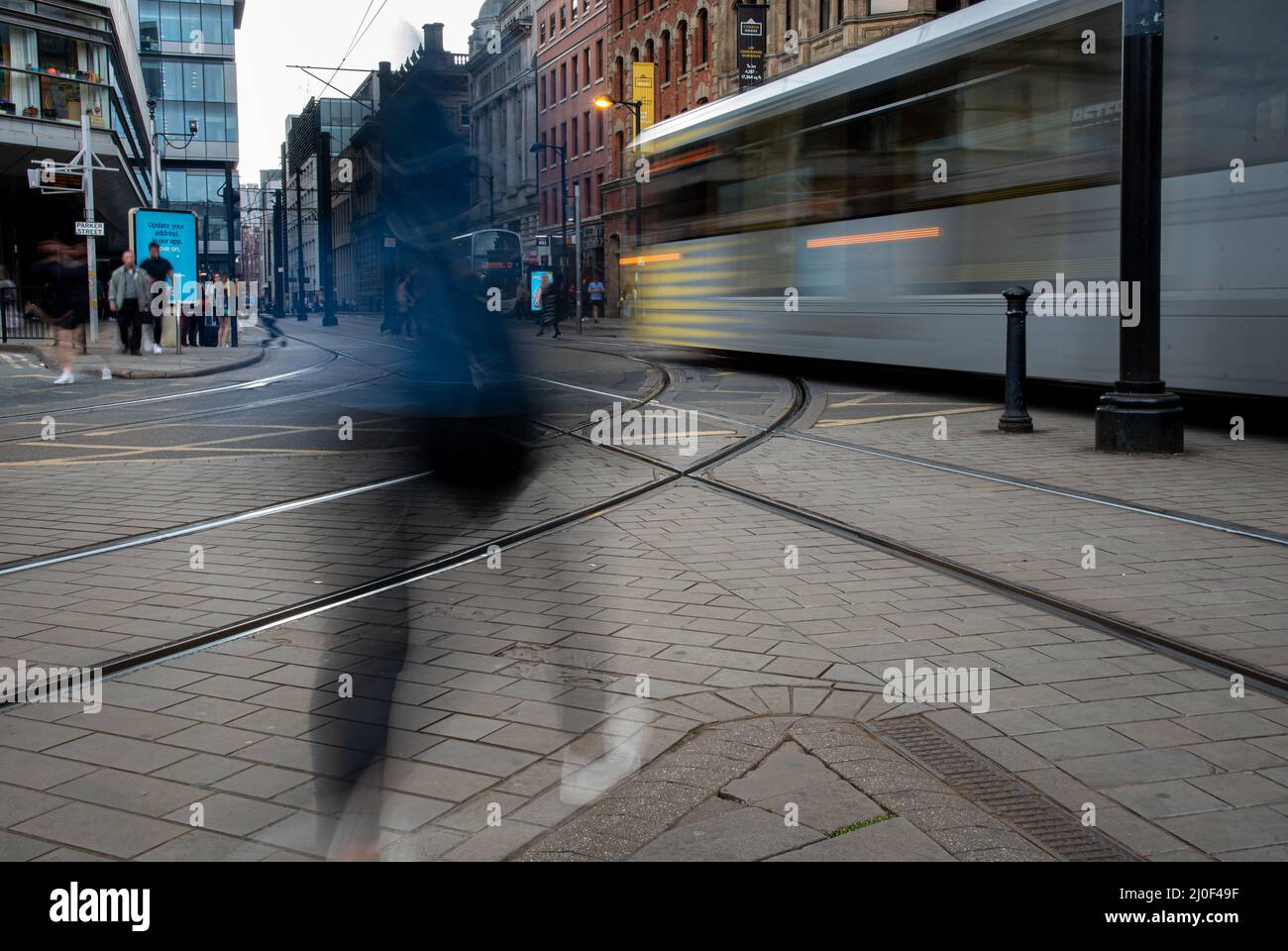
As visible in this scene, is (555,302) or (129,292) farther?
(555,302)

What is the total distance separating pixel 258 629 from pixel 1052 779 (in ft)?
10.1

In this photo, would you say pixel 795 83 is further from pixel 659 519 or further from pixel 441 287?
pixel 441 287

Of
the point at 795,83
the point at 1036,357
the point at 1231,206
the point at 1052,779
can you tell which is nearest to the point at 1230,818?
the point at 1052,779

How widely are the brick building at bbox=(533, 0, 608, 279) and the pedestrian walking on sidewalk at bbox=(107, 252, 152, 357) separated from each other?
4000cm

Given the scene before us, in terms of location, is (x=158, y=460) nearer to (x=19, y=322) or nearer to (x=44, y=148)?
(x=44, y=148)

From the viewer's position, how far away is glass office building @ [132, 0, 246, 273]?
59844 mm

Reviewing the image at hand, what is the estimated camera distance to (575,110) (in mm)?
69438

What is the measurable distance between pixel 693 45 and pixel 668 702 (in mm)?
52393

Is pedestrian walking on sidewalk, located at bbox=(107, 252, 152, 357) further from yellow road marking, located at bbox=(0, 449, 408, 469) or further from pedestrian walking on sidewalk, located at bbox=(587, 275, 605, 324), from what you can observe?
pedestrian walking on sidewalk, located at bbox=(587, 275, 605, 324)

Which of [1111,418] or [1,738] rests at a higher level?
[1111,418]

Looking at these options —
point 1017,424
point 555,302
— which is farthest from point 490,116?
point 555,302

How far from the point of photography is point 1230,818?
3.12m

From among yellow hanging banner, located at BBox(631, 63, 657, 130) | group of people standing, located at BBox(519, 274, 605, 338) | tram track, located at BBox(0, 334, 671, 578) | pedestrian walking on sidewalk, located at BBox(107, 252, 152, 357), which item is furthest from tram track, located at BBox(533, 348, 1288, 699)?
yellow hanging banner, located at BBox(631, 63, 657, 130)

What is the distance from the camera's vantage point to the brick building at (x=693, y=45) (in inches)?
1556
